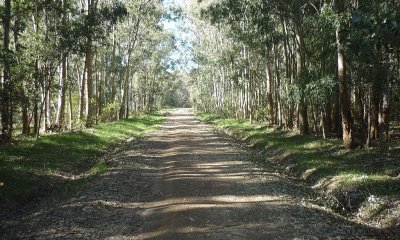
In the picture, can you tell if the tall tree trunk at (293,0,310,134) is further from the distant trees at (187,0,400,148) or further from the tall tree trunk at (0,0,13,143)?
the tall tree trunk at (0,0,13,143)

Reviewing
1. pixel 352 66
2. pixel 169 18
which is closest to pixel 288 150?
pixel 352 66

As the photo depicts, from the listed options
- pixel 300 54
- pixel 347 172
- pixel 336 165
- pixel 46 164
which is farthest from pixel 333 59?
pixel 46 164

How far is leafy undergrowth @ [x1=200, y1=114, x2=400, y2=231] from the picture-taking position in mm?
9859

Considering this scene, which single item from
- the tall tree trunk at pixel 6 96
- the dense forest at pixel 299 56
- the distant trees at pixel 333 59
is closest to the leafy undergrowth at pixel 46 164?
the tall tree trunk at pixel 6 96

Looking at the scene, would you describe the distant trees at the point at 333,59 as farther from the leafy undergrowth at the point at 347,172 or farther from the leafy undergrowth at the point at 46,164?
the leafy undergrowth at the point at 46,164

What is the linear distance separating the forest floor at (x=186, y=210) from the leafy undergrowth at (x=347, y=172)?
623mm

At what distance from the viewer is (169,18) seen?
1865 inches

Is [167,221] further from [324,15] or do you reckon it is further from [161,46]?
[161,46]

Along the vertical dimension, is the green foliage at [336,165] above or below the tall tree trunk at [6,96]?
below

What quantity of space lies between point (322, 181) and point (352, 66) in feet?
22.0

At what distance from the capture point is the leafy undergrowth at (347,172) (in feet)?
32.3

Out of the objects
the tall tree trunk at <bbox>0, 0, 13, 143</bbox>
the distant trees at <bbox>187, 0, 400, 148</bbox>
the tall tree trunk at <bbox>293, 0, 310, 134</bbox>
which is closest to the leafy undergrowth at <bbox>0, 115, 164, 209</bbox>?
the tall tree trunk at <bbox>0, 0, 13, 143</bbox>

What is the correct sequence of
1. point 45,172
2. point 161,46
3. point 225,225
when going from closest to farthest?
point 225,225, point 45,172, point 161,46

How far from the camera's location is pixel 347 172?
41.9 ft
